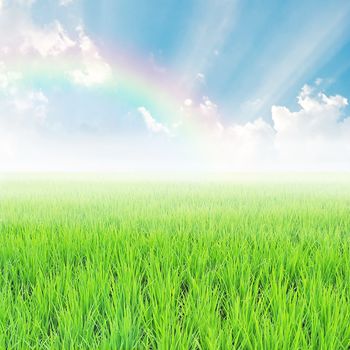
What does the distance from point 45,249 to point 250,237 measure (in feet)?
6.59

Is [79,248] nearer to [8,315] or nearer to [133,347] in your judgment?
[8,315]

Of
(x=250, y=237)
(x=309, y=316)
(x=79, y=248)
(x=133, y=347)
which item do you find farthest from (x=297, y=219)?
(x=133, y=347)

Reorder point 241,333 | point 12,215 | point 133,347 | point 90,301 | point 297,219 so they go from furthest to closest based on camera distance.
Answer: point 12,215, point 297,219, point 90,301, point 241,333, point 133,347

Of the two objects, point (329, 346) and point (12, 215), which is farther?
point (12, 215)

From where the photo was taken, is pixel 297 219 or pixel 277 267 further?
pixel 297 219

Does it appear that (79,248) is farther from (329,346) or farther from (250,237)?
(329,346)

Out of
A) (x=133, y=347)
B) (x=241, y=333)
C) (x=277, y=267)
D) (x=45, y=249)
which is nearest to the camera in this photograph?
(x=133, y=347)

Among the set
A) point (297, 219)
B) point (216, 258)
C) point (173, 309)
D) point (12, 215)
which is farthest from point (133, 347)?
point (12, 215)

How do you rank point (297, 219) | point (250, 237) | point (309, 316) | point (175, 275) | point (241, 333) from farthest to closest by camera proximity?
1. point (297, 219)
2. point (250, 237)
3. point (175, 275)
4. point (309, 316)
5. point (241, 333)

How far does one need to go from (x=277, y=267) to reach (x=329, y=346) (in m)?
1.13

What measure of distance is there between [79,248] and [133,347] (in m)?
1.84

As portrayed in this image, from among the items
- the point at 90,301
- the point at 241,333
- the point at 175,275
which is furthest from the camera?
the point at 175,275

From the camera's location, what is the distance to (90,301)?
2107 mm

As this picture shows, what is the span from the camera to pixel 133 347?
1.61 m
